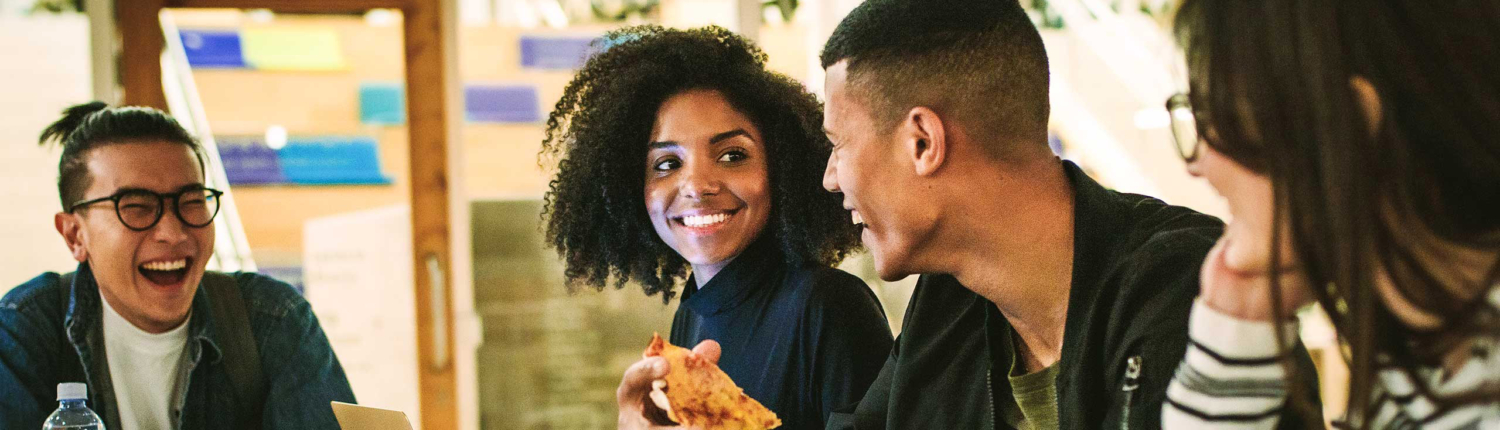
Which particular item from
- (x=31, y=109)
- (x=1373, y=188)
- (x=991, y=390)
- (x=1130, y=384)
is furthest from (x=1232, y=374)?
(x=31, y=109)

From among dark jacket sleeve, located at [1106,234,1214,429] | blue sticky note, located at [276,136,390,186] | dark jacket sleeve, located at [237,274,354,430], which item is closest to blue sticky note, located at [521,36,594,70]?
blue sticky note, located at [276,136,390,186]

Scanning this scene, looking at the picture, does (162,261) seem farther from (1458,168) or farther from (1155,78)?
(1155,78)

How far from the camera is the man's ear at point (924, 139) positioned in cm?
145

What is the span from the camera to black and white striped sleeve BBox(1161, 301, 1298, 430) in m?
0.88

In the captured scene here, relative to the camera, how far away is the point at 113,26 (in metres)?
4.16

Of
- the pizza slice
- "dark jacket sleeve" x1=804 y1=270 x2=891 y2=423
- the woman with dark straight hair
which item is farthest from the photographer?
"dark jacket sleeve" x1=804 y1=270 x2=891 y2=423

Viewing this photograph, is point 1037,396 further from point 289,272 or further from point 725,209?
point 289,272

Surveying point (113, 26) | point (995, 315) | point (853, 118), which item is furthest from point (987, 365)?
point (113, 26)

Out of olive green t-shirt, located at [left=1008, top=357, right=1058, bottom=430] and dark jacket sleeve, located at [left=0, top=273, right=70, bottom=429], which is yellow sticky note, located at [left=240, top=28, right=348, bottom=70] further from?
olive green t-shirt, located at [left=1008, top=357, right=1058, bottom=430]

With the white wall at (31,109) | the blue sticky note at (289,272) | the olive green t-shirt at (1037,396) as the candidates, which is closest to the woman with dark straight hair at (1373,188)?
the olive green t-shirt at (1037,396)

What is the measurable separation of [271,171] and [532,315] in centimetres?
107

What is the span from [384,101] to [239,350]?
2.12m

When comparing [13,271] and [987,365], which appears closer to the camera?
[987,365]

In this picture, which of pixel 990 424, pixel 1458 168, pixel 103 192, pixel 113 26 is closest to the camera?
pixel 1458 168
